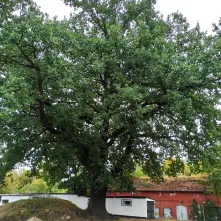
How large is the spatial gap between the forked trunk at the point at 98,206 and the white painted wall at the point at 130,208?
520 cm

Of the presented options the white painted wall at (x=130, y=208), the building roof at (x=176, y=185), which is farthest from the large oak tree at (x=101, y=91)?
the building roof at (x=176, y=185)

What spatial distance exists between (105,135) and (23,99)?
6623 millimetres

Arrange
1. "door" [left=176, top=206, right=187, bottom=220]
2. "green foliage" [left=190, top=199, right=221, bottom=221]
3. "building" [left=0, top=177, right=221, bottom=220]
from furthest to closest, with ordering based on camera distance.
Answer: "door" [left=176, top=206, right=187, bottom=220] < "building" [left=0, top=177, right=221, bottom=220] < "green foliage" [left=190, top=199, right=221, bottom=221]

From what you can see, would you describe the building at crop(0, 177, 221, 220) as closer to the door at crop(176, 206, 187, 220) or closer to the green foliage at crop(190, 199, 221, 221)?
the door at crop(176, 206, 187, 220)

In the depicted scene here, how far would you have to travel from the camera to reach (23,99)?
1032 cm

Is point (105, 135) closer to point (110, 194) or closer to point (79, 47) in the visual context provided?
point (79, 47)

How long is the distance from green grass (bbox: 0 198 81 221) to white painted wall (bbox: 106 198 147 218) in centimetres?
668

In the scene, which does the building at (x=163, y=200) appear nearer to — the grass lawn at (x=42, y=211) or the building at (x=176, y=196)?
the building at (x=176, y=196)

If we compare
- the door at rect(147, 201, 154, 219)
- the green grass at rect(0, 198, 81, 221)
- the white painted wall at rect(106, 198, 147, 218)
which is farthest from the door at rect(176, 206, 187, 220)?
the green grass at rect(0, 198, 81, 221)

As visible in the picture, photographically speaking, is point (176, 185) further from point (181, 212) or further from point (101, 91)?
point (101, 91)

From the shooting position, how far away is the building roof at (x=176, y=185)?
73.3ft

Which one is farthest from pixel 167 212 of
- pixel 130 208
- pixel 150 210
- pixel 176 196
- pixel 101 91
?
pixel 101 91

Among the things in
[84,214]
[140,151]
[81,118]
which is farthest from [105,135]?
[84,214]

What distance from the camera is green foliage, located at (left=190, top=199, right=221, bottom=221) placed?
18875 millimetres
